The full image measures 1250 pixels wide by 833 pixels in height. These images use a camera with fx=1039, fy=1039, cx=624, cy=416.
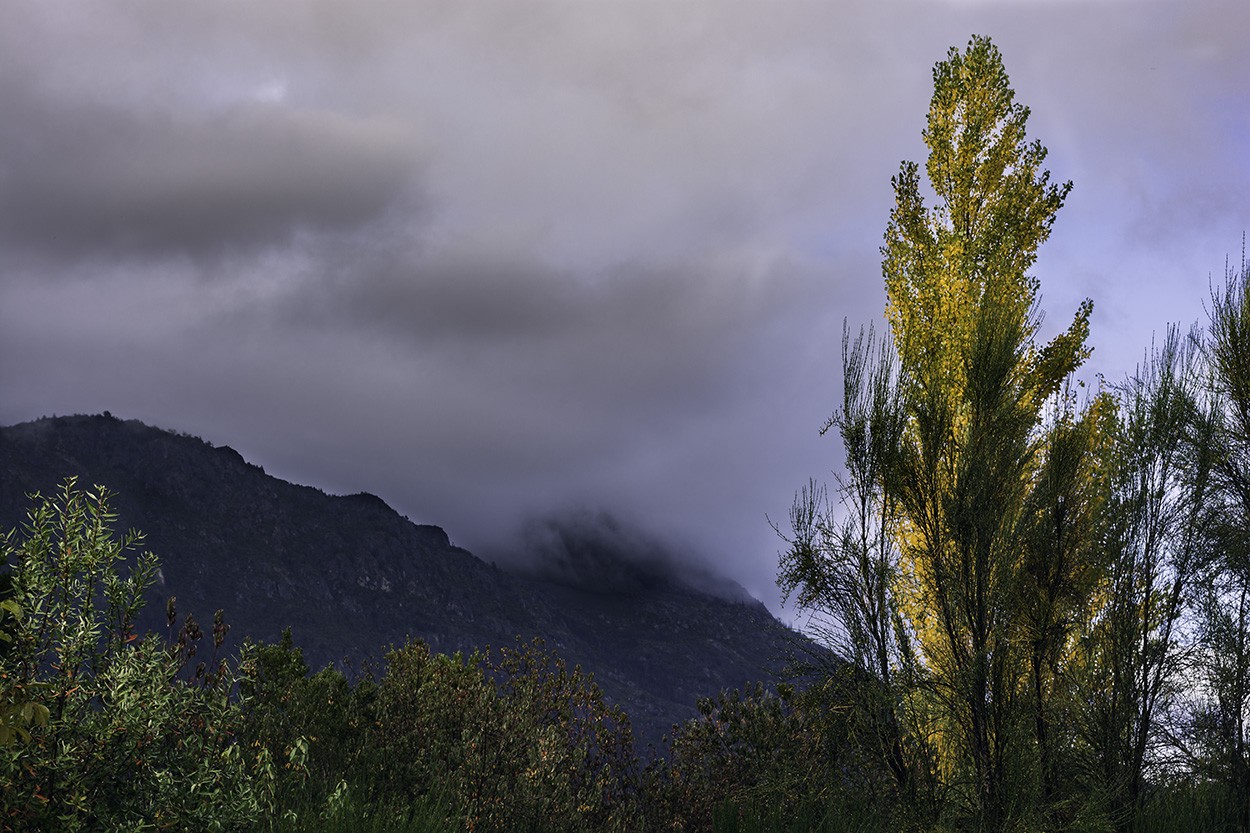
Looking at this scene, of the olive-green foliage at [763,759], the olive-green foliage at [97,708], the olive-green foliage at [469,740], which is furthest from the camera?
the olive-green foliage at [763,759]

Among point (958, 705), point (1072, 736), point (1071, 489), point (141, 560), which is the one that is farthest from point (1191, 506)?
point (141, 560)

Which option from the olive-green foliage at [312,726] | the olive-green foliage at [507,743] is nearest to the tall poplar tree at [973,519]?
the olive-green foliage at [507,743]

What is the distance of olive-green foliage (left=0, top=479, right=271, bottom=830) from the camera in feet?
18.7

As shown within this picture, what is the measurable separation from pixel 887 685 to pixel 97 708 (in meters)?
6.71

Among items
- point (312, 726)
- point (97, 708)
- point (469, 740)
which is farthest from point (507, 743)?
point (97, 708)

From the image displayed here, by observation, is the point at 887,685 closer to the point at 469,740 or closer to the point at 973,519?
the point at 973,519

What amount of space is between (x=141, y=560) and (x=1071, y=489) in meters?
10.3

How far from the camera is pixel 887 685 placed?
975 centimetres

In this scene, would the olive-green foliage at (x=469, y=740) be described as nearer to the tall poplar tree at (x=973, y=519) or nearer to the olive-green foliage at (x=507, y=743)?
the olive-green foliage at (x=507, y=743)

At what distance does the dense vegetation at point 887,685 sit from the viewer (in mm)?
6031

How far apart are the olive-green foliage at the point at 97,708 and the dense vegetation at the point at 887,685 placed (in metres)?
0.02

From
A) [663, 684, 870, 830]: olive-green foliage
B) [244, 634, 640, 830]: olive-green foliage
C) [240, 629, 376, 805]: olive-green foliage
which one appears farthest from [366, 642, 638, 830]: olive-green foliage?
[663, 684, 870, 830]: olive-green foliage

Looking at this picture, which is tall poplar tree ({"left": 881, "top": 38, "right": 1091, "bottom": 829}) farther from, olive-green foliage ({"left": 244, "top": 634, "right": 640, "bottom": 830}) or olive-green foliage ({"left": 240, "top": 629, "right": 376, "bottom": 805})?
olive-green foliage ({"left": 240, "top": 629, "right": 376, "bottom": 805})

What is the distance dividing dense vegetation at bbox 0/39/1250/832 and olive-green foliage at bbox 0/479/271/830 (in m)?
0.02
